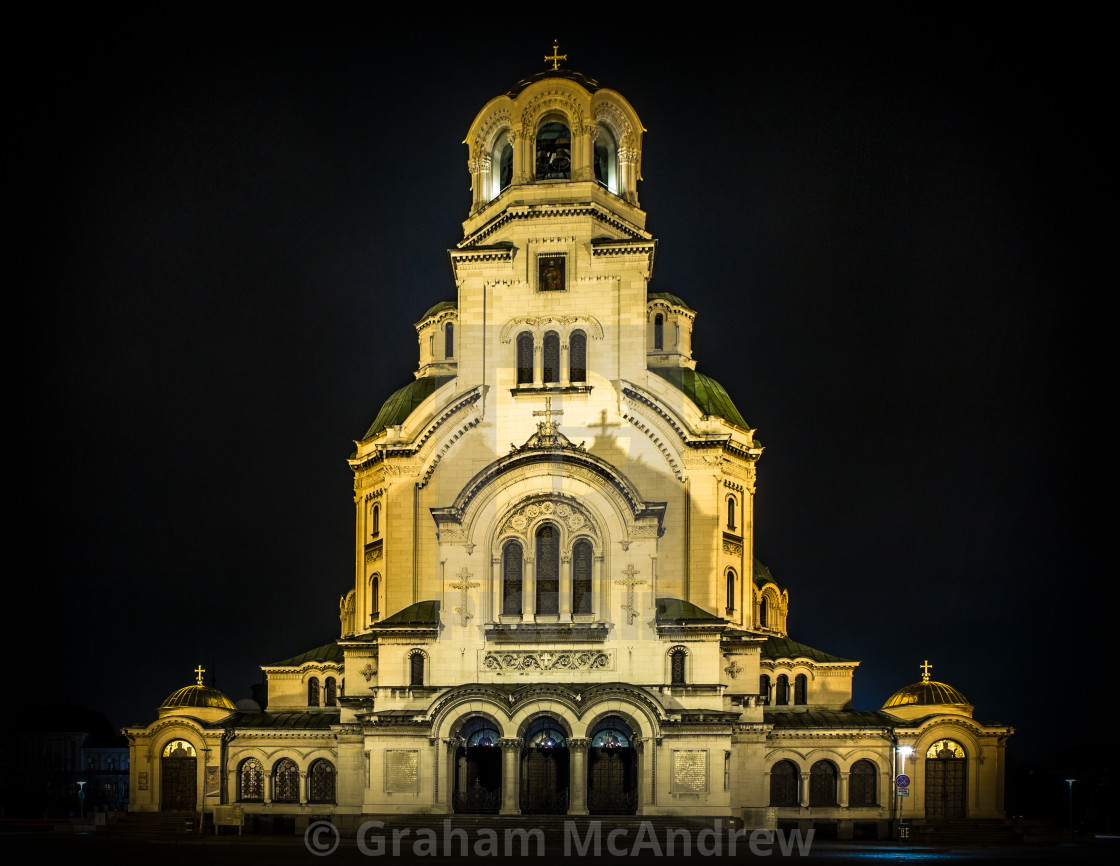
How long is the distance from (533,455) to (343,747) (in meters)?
11.3

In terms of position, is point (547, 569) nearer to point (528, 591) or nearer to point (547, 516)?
point (528, 591)

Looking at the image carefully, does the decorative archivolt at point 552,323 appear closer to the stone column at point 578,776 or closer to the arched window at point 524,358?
the arched window at point 524,358

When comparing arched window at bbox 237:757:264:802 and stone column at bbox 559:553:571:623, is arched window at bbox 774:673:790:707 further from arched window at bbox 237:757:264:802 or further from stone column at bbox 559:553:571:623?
arched window at bbox 237:757:264:802

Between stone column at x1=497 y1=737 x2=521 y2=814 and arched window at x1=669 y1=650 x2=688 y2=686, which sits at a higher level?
arched window at x1=669 y1=650 x2=688 y2=686

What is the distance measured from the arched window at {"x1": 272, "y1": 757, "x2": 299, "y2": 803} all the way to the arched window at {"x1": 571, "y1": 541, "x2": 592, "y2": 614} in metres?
11.2

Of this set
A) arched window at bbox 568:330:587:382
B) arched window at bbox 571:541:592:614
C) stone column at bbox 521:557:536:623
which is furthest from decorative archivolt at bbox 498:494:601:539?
arched window at bbox 568:330:587:382

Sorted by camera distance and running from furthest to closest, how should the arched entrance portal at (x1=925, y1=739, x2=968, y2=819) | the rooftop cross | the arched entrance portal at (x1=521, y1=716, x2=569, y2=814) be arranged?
the arched entrance portal at (x1=925, y1=739, x2=968, y2=819)
the rooftop cross
the arched entrance portal at (x1=521, y1=716, x2=569, y2=814)

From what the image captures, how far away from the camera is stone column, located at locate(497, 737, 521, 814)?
46281 millimetres

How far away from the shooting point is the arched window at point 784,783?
2002 inches

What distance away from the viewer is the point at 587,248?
52781 mm

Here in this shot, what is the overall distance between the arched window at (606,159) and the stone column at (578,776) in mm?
20157

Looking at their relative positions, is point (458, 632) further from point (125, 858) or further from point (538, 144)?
point (538, 144)

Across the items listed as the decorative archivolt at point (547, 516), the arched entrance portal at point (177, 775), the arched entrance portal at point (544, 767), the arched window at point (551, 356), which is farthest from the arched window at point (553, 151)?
the arched entrance portal at point (177, 775)

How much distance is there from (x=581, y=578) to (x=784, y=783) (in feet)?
31.7
